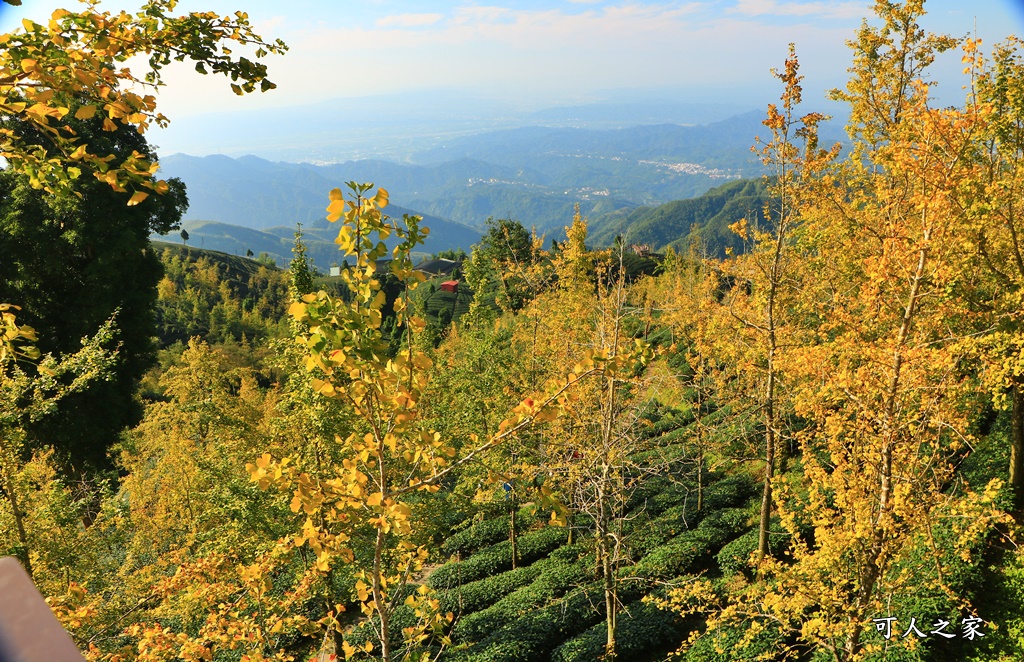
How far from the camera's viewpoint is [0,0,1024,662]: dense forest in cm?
431

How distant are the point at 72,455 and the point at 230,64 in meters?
22.1

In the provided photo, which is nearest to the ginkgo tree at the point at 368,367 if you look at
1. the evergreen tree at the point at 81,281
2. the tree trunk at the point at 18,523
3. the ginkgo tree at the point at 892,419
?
the ginkgo tree at the point at 892,419

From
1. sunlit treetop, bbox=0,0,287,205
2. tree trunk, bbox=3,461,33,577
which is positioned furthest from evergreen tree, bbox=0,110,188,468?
sunlit treetop, bbox=0,0,287,205

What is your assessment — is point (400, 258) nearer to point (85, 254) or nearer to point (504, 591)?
point (504, 591)

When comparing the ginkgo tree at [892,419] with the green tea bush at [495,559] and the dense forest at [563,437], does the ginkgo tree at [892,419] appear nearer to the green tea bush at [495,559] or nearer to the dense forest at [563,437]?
the dense forest at [563,437]

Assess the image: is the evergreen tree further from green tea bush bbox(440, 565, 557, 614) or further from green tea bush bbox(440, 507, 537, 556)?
green tea bush bbox(440, 565, 557, 614)

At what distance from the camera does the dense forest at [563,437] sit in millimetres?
4312

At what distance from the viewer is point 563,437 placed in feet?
51.1

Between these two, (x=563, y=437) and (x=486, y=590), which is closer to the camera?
(x=563, y=437)

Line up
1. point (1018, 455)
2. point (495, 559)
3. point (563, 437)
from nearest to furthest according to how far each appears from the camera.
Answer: point (1018, 455) → point (563, 437) → point (495, 559)

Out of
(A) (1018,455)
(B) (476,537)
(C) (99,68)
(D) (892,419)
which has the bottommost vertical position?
(B) (476,537)

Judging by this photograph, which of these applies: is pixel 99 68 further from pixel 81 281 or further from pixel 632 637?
pixel 81 281

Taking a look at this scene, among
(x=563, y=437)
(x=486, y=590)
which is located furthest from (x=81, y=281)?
(x=563, y=437)

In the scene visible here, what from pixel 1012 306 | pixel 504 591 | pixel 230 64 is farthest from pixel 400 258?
pixel 504 591
